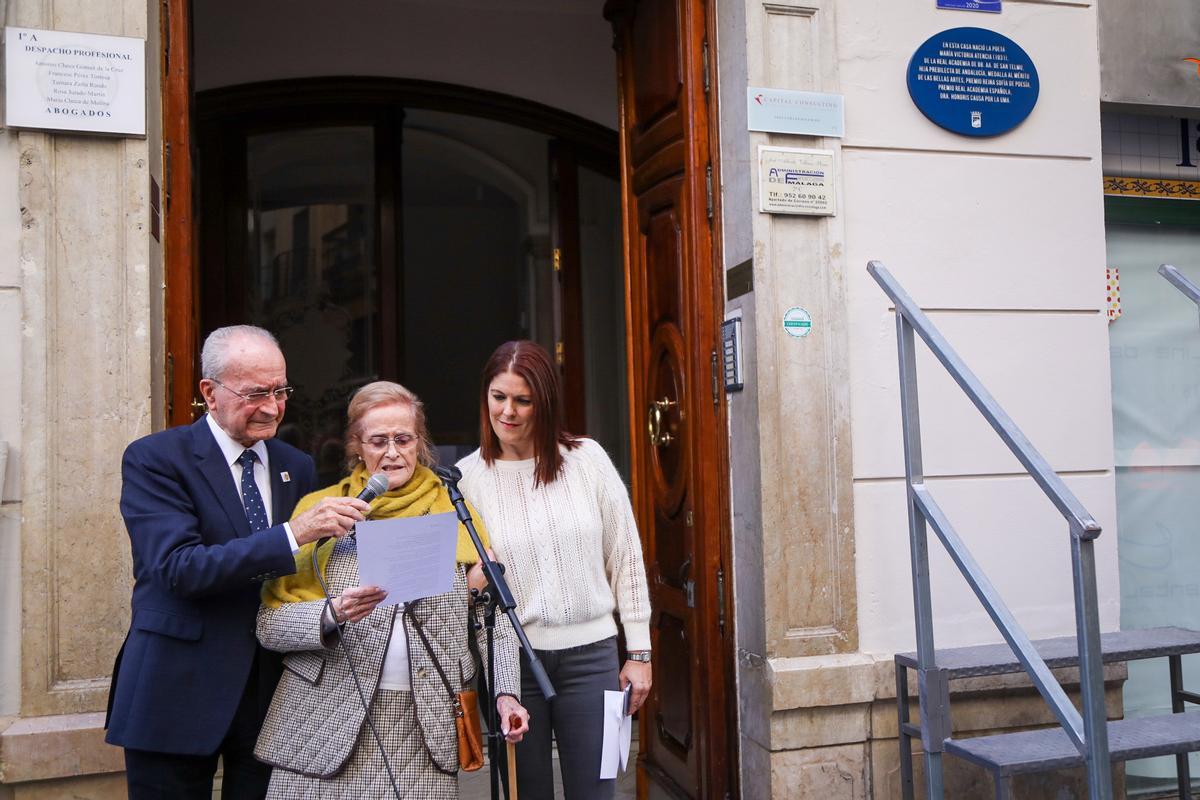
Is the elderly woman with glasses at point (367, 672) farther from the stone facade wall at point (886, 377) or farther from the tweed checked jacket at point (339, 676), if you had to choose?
the stone facade wall at point (886, 377)

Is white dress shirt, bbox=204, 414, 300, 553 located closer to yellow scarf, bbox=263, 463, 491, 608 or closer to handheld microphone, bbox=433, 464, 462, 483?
yellow scarf, bbox=263, 463, 491, 608

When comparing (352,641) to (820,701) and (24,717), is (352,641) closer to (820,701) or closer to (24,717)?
(24,717)

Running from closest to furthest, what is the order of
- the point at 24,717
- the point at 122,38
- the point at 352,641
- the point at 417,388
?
1. the point at 352,641
2. the point at 24,717
3. the point at 122,38
4. the point at 417,388

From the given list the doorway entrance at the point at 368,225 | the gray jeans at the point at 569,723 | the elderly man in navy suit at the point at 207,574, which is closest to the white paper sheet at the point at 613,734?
the gray jeans at the point at 569,723

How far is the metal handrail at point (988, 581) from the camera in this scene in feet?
7.52

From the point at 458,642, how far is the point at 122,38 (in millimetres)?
1970

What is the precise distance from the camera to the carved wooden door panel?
345 centimetres

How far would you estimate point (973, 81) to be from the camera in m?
3.47

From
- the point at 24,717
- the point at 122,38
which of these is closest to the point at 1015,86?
the point at 122,38

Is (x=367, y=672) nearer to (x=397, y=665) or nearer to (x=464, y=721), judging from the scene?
(x=397, y=665)

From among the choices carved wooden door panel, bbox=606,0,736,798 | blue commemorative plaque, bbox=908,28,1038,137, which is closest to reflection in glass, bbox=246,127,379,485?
carved wooden door panel, bbox=606,0,736,798

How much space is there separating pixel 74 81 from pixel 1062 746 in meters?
3.21

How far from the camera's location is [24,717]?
8.73 feet

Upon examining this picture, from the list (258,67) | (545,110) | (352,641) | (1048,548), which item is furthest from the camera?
(545,110)
